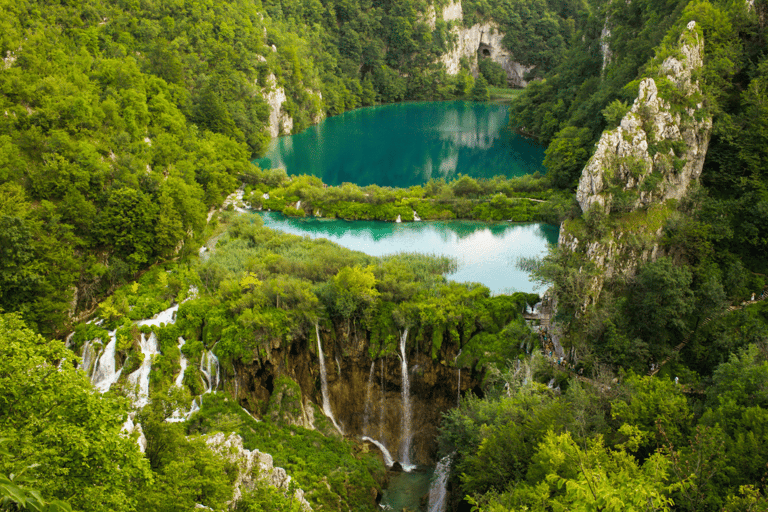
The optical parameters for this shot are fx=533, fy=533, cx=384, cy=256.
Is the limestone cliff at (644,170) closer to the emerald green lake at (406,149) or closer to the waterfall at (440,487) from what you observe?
the waterfall at (440,487)

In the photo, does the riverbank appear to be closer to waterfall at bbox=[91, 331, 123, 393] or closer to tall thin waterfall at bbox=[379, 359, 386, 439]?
tall thin waterfall at bbox=[379, 359, 386, 439]

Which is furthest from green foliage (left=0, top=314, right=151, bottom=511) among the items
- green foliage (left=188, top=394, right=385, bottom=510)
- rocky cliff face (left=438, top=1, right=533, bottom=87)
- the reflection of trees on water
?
rocky cliff face (left=438, top=1, right=533, bottom=87)

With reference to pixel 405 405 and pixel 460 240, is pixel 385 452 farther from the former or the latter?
pixel 460 240

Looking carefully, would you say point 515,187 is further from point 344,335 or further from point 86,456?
point 86,456

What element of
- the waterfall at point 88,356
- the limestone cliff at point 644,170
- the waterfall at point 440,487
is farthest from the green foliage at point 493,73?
the waterfall at point 440,487

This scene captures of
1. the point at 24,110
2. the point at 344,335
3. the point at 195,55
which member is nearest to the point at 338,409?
the point at 344,335

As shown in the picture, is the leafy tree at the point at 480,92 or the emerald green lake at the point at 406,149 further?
the leafy tree at the point at 480,92

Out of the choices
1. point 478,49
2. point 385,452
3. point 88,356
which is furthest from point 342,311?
point 478,49
